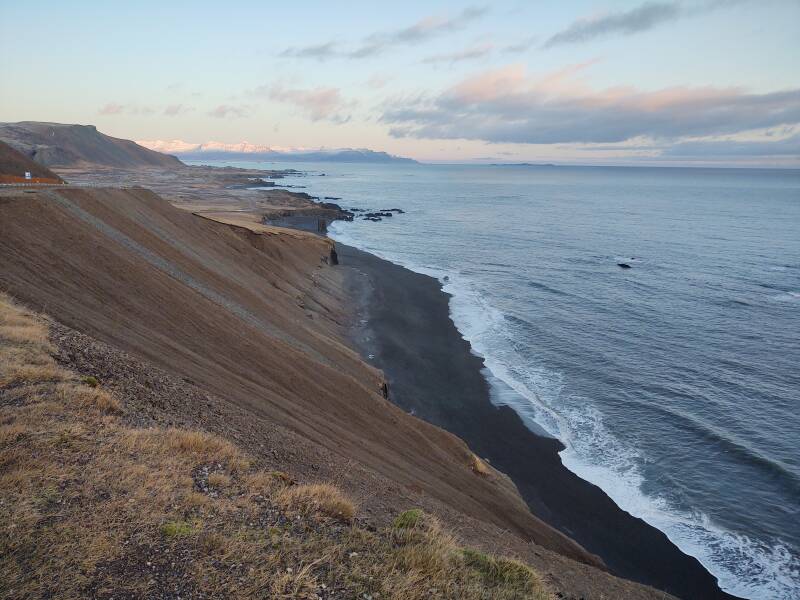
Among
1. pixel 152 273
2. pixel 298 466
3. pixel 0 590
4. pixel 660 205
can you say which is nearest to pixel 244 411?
pixel 298 466

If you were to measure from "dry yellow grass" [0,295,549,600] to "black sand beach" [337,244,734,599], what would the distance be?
1172 cm

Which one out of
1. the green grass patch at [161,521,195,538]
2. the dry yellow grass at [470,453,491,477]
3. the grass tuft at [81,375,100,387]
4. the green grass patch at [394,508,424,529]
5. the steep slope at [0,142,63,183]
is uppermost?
the steep slope at [0,142,63,183]

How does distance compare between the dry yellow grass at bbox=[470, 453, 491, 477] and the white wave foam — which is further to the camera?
the dry yellow grass at bbox=[470, 453, 491, 477]

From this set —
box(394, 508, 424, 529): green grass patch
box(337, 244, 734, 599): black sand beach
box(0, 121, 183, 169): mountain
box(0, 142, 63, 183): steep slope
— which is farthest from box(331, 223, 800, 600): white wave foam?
box(0, 121, 183, 169): mountain

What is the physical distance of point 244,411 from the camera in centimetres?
1388

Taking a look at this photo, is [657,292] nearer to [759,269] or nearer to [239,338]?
[759,269]

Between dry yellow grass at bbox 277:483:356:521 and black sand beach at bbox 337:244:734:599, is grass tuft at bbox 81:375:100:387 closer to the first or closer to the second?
dry yellow grass at bbox 277:483:356:521

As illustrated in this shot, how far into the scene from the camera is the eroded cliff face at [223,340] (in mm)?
15602

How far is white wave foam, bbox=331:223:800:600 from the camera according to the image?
16766 mm

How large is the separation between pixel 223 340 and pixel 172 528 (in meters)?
13.2

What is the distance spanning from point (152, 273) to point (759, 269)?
213 ft

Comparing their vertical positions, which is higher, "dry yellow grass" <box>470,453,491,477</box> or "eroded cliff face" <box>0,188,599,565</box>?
"eroded cliff face" <box>0,188,599,565</box>

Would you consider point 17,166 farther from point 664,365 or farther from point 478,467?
point 664,365

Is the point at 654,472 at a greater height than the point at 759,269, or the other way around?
the point at 759,269
